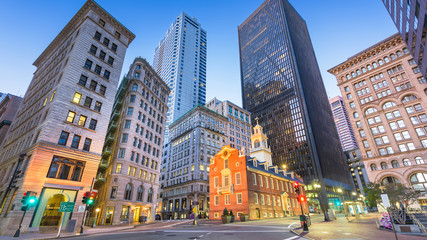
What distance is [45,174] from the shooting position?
76.5ft

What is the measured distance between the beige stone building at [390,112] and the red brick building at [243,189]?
3618 centimetres

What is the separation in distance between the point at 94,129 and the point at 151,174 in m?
20.4

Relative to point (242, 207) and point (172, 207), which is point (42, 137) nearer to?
point (242, 207)

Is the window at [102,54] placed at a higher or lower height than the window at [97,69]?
higher

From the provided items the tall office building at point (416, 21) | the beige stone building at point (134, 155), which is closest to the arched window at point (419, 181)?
the tall office building at point (416, 21)

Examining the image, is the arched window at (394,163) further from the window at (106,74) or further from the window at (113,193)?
the window at (106,74)

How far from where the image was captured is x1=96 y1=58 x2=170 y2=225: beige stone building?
36750 millimetres

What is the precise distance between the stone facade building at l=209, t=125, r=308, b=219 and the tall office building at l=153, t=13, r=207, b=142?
2793 inches

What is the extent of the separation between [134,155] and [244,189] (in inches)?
924

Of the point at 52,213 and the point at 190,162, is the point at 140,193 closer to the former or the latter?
the point at 52,213

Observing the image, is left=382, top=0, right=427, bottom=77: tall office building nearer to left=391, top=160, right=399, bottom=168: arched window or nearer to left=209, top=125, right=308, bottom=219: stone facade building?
left=391, top=160, right=399, bottom=168: arched window

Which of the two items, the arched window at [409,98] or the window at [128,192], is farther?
the arched window at [409,98]

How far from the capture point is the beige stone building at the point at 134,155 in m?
36.8

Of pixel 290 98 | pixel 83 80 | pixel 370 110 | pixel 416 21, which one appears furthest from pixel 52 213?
pixel 290 98
